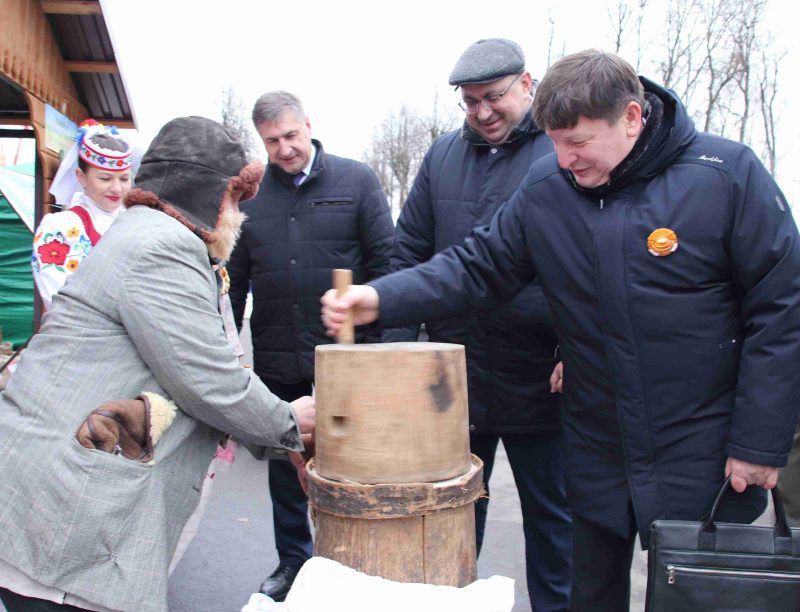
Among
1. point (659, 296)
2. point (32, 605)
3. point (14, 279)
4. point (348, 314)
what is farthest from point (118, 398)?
point (14, 279)

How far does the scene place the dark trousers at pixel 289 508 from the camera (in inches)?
155

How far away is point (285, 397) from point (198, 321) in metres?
1.94

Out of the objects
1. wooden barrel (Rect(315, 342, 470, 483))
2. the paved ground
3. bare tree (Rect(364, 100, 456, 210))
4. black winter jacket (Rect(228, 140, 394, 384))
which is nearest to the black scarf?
black winter jacket (Rect(228, 140, 394, 384))

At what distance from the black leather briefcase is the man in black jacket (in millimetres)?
1937

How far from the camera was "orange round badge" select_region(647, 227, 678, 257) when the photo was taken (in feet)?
7.20

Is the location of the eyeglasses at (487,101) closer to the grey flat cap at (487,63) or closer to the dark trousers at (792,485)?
the grey flat cap at (487,63)

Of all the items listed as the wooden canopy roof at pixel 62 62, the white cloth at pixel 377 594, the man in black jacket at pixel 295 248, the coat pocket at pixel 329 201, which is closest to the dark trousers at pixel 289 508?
the man in black jacket at pixel 295 248

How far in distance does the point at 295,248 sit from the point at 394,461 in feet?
6.39

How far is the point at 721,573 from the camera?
6.88 ft

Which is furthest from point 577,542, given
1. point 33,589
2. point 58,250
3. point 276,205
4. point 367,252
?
point 58,250

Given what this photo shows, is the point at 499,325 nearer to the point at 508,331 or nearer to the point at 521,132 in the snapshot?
the point at 508,331

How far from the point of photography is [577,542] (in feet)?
8.57

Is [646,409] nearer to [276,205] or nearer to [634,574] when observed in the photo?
[276,205]

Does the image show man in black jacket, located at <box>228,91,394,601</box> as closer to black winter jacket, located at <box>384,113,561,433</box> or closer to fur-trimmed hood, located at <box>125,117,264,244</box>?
black winter jacket, located at <box>384,113,561,433</box>
